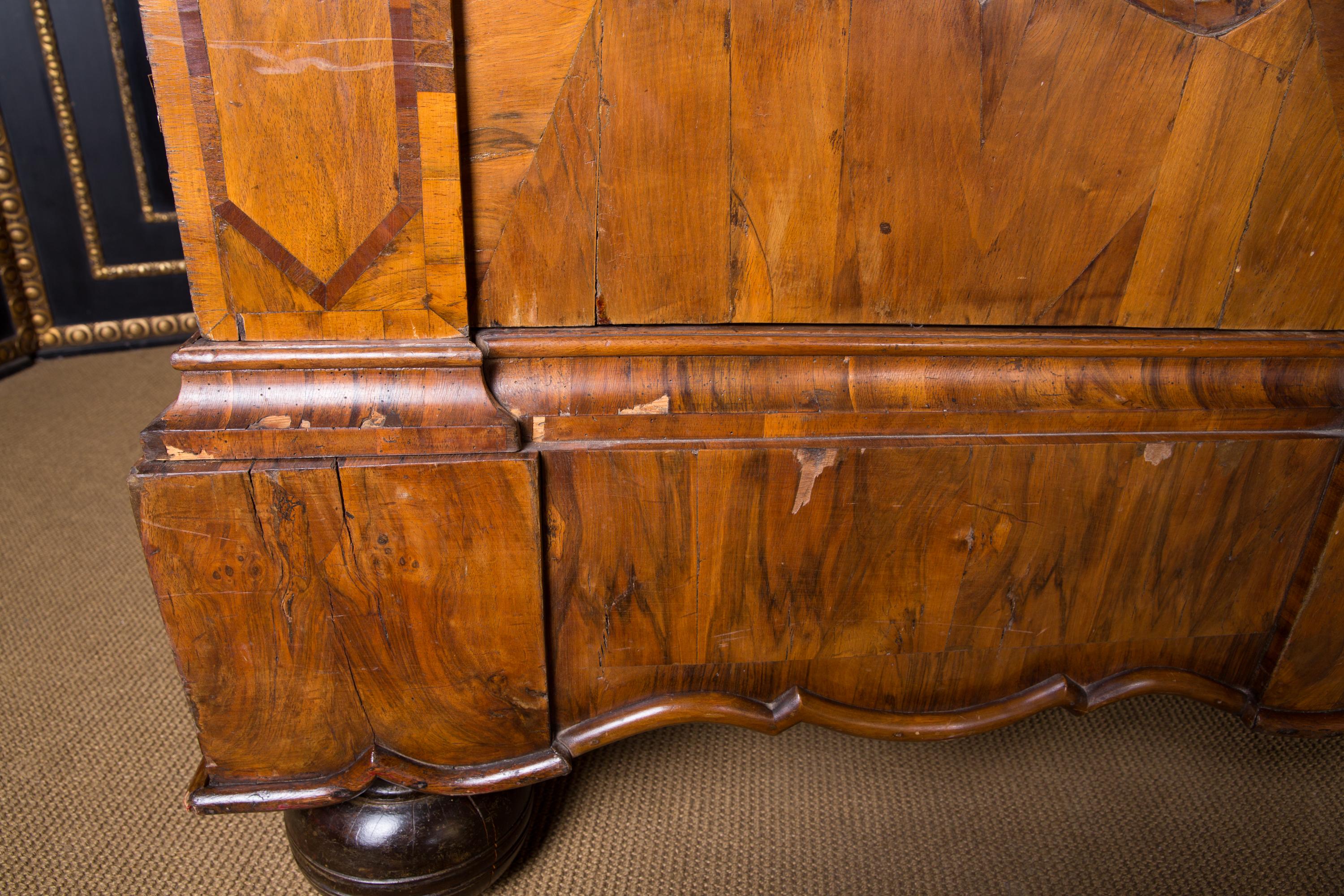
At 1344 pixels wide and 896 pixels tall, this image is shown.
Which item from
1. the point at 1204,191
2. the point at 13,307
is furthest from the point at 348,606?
Answer: the point at 13,307

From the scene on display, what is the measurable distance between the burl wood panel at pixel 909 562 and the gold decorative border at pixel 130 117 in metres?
1.65

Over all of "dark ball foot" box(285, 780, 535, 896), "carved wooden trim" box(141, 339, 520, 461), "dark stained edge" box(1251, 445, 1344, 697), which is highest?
"carved wooden trim" box(141, 339, 520, 461)

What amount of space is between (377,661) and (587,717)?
0.16 metres

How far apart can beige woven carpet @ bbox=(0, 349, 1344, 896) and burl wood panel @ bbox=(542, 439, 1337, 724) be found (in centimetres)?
15

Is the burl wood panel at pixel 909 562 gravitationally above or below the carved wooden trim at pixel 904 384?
below

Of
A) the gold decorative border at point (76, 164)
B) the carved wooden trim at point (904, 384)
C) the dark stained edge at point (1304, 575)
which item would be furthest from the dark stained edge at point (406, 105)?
the gold decorative border at point (76, 164)

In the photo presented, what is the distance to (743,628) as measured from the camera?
64cm

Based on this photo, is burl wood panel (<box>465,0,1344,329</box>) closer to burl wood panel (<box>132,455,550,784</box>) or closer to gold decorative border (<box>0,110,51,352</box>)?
burl wood panel (<box>132,455,550,784</box>)

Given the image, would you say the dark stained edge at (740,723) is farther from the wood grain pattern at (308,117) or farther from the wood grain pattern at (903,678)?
the wood grain pattern at (308,117)

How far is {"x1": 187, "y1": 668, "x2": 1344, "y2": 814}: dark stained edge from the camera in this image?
0.61 m

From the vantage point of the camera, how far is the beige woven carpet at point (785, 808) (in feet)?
2.33

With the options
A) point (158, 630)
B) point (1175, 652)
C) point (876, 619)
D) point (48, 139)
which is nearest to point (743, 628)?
point (876, 619)

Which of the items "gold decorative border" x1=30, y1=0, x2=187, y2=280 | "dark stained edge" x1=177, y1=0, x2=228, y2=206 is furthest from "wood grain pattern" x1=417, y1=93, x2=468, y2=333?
"gold decorative border" x1=30, y1=0, x2=187, y2=280

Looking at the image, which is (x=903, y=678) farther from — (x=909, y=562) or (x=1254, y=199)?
(x=1254, y=199)
